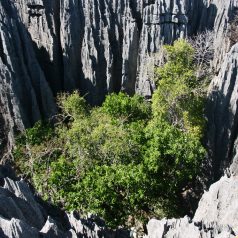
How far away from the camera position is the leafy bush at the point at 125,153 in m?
18.7

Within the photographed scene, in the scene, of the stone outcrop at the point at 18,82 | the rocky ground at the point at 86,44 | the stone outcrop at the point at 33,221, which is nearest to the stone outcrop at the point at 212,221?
the stone outcrop at the point at 33,221

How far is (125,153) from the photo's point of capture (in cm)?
2061

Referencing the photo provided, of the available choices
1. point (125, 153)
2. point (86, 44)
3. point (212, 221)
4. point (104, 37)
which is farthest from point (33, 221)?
point (104, 37)

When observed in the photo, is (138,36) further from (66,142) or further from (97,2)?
(66,142)

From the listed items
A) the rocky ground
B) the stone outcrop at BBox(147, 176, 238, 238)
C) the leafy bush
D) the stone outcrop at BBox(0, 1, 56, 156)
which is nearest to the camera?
the stone outcrop at BBox(147, 176, 238, 238)

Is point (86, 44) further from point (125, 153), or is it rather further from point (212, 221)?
point (212, 221)

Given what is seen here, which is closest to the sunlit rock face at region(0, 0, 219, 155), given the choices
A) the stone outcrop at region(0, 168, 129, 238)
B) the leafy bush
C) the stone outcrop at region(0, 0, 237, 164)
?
the stone outcrop at region(0, 0, 237, 164)

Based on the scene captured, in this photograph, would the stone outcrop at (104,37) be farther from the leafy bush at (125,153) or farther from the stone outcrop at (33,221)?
the stone outcrop at (33,221)

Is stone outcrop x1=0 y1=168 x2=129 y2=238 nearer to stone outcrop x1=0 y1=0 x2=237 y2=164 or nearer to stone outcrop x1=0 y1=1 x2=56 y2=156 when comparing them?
stone outcrop x1=0 y1=1 x2=56 y2=156

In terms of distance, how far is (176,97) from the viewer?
2392cm

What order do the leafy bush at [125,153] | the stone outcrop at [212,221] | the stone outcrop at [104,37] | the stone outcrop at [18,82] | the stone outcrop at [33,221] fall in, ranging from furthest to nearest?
the stone outcrop at [104,37]
the stone outcrop at [18,82]
the leafy bush at [125,153]
the stone outcrop at [212,221]
the stone outcrop at [33,221]

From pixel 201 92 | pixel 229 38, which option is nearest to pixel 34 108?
pixel 201 92

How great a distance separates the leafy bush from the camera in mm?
18719

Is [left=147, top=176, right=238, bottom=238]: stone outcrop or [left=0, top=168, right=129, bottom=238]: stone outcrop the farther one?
[left=147, top=176, right=238, bottom=238]: stone outcrop
